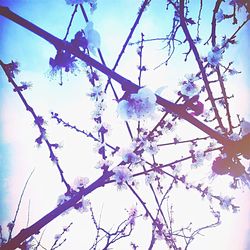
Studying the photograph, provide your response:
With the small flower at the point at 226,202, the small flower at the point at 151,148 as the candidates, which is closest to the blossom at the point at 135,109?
the small flower at the point at 151,148

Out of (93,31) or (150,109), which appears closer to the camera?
(93,31)

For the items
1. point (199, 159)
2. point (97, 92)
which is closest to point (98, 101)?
point (97, 92)

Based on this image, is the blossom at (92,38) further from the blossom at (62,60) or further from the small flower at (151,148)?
the small flower at (151,148)

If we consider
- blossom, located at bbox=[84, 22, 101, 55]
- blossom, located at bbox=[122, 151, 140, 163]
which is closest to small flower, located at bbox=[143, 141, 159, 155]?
blossom, located at bbox=[122, 151, 140, 163]

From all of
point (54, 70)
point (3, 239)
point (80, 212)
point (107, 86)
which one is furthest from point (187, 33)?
point (3, 239)

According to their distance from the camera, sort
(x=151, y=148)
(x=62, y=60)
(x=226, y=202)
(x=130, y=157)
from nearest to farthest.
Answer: (x=62, y=60) → (x=130, y=157) → (x=151, y=148) → (x=226, y=202)

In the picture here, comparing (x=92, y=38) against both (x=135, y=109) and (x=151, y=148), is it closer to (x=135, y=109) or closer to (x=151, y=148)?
(x=135, y=109)

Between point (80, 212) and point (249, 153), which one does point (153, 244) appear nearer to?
point (80, 212)

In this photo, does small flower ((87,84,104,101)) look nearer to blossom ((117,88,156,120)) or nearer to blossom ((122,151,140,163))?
blossom ((122,151,140,163))

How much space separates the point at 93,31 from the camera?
1.46 meters

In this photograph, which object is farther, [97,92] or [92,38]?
[97,92]

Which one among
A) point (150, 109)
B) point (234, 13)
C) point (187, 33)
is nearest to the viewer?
point (150, 109)

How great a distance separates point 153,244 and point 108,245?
772 millimetres

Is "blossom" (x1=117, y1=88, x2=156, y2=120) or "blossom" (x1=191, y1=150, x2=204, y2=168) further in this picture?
"blossom" (x1=191, y1=150, x2=204, y2=168)
